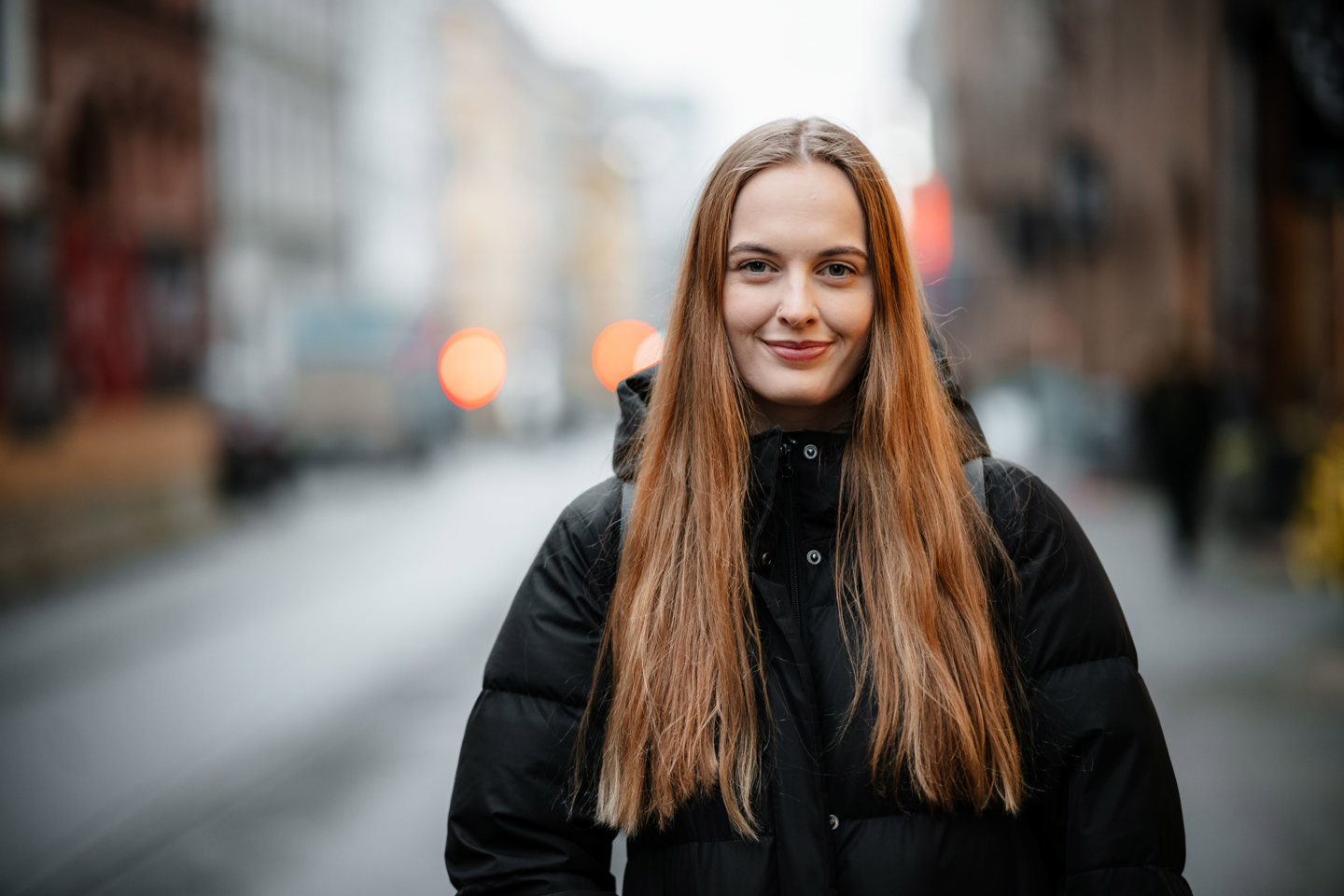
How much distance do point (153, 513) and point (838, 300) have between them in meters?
17.7

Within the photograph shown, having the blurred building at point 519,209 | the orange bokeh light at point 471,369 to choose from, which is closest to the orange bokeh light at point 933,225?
the orange bokeh light at point 471,369

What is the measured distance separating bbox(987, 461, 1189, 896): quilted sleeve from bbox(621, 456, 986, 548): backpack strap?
0.05m

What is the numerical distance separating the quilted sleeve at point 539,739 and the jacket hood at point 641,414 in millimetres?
87

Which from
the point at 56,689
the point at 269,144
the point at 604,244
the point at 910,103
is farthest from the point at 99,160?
the point at 604,244

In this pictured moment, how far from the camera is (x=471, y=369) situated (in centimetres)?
4019

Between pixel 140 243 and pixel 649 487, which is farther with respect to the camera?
pixel 140 243

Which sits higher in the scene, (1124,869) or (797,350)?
(797,350)

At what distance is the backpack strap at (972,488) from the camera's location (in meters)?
2.08

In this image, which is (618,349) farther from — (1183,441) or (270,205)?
(1183,441)

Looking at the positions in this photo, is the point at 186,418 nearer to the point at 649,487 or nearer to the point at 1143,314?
the point at 1143,314

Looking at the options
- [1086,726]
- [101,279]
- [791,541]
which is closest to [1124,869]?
[1086,726]

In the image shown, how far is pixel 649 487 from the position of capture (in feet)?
6.86

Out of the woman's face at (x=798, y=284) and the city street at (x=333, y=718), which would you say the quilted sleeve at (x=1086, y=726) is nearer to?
the woman's face at (x=798, y=284)

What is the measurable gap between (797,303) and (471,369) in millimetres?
38802
